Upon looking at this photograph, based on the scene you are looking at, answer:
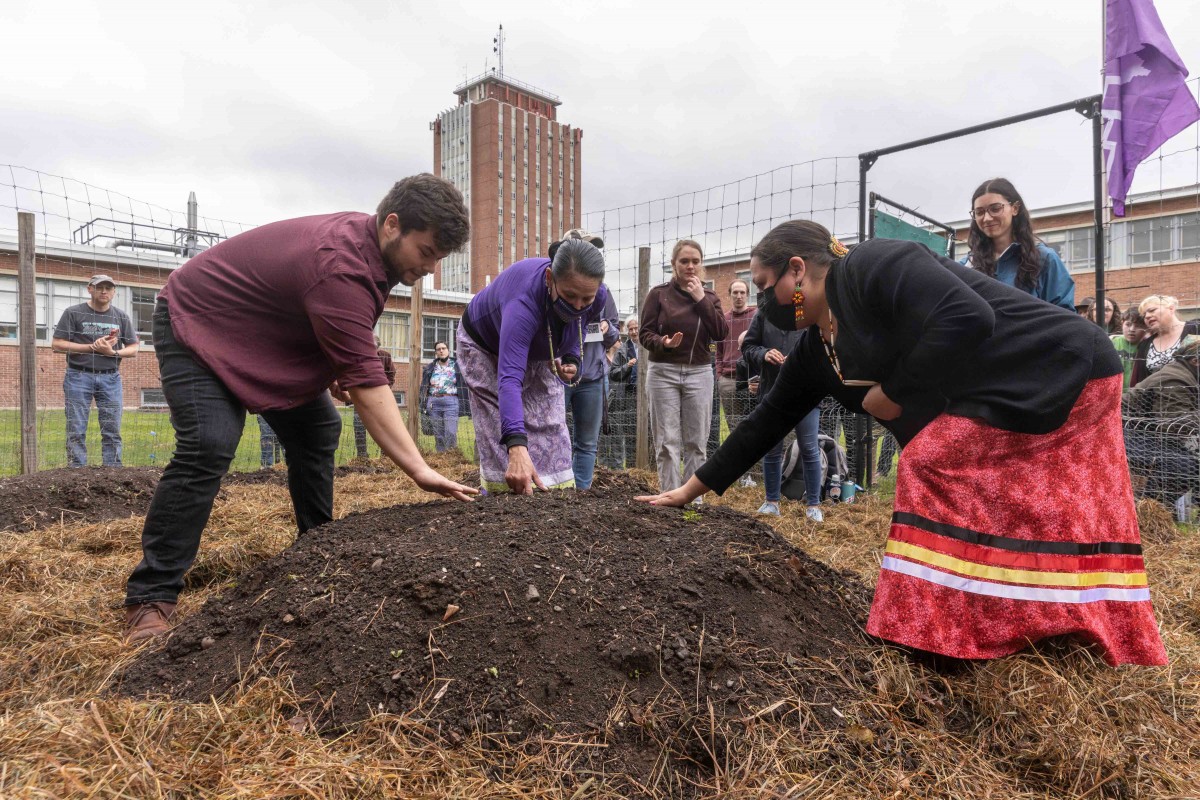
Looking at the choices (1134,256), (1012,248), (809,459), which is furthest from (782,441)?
(1134,256)

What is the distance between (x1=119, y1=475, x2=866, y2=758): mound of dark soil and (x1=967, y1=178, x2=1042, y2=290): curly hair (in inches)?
90.0

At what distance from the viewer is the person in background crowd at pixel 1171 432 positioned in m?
5.41

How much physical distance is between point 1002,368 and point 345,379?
209 cm

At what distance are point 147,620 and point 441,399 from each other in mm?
6910

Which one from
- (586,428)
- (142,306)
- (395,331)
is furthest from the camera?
(395,331)

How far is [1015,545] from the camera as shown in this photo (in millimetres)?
2059

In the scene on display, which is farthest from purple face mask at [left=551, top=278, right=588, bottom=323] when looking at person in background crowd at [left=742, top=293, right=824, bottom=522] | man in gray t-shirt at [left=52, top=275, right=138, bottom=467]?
man in gray t-shirt at [left=52, top=275, right=138, bottom=467]

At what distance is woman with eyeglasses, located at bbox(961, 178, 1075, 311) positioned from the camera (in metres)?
3.88

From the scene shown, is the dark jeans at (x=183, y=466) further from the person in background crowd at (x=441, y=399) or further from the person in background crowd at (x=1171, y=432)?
the person in background crowd at (x=441, y=399)

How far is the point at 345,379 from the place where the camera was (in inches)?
101

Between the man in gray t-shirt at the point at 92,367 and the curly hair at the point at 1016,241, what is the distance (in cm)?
684

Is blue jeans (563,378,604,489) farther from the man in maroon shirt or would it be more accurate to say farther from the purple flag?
the purple flag

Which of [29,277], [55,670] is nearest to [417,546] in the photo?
[55,670]

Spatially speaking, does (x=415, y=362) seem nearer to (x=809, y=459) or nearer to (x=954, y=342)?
(x=809, y=459)
